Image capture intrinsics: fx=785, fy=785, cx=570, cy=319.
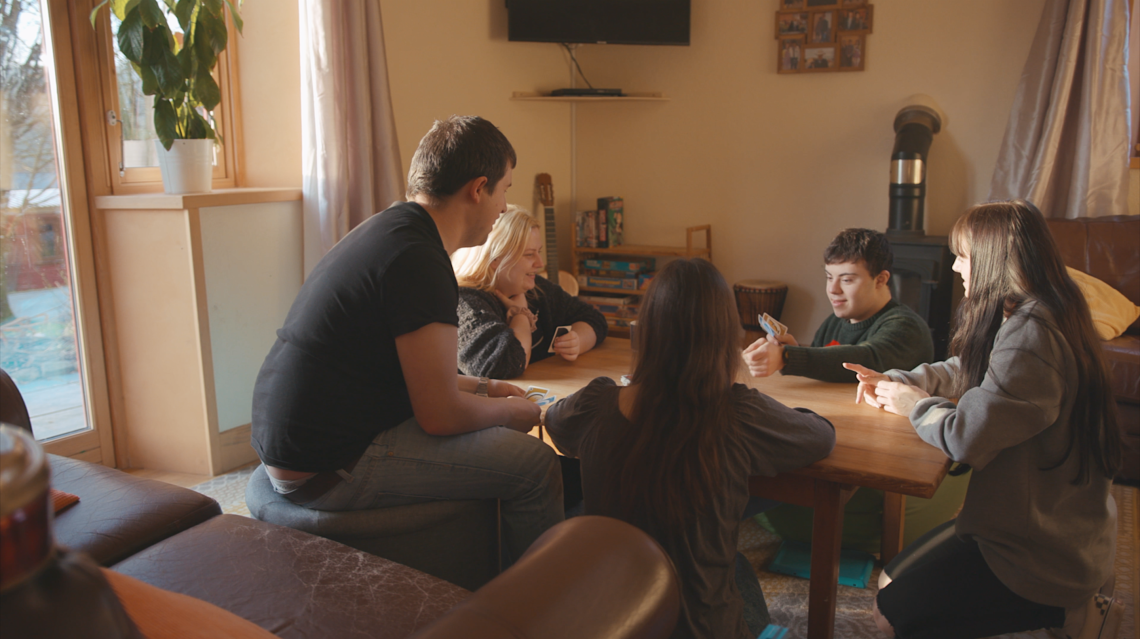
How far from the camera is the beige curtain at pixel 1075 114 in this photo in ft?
11.5

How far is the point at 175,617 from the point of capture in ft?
2.08

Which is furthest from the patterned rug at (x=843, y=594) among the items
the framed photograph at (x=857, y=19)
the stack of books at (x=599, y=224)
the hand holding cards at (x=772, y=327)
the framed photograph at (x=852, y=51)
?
the framed photograph at (x=857, y=19)

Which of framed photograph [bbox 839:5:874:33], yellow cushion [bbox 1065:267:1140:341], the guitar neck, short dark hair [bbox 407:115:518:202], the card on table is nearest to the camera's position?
short dark hair [bbox 407:115:518:202]

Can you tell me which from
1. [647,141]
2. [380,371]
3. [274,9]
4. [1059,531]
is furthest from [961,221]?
[647,141]

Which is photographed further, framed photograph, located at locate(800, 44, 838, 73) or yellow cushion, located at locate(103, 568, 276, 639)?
framed photograph, located at locate(800, 44, 838, 73)

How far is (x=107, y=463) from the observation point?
2.96 metres

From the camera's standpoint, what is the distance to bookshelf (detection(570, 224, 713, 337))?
468cm

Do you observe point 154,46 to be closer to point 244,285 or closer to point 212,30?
point 212,30

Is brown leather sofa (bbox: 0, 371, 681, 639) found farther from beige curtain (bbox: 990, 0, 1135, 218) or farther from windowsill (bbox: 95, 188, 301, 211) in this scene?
beige curtain (bbox: 990, 0, 1135, 218)

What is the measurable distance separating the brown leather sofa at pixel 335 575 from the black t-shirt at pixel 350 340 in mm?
176

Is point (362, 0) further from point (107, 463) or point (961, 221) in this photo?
point (961, 221)

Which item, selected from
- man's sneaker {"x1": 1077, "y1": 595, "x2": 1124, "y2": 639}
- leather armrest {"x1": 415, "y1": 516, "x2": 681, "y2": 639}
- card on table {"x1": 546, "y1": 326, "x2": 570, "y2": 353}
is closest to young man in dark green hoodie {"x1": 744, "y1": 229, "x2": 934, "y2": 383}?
card on table {"x1": 546, "y1": 326, "x2": 570, "y2": 353}

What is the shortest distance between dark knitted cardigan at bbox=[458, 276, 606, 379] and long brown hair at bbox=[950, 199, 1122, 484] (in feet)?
3.46

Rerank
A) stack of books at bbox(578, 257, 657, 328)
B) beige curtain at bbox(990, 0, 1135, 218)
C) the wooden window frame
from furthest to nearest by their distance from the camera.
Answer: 1. stack of books at bbox(578, 257, 657, 328)
2. beige curtain at bbox(990, 0, 1135, 218)
3. the wooden window frame
